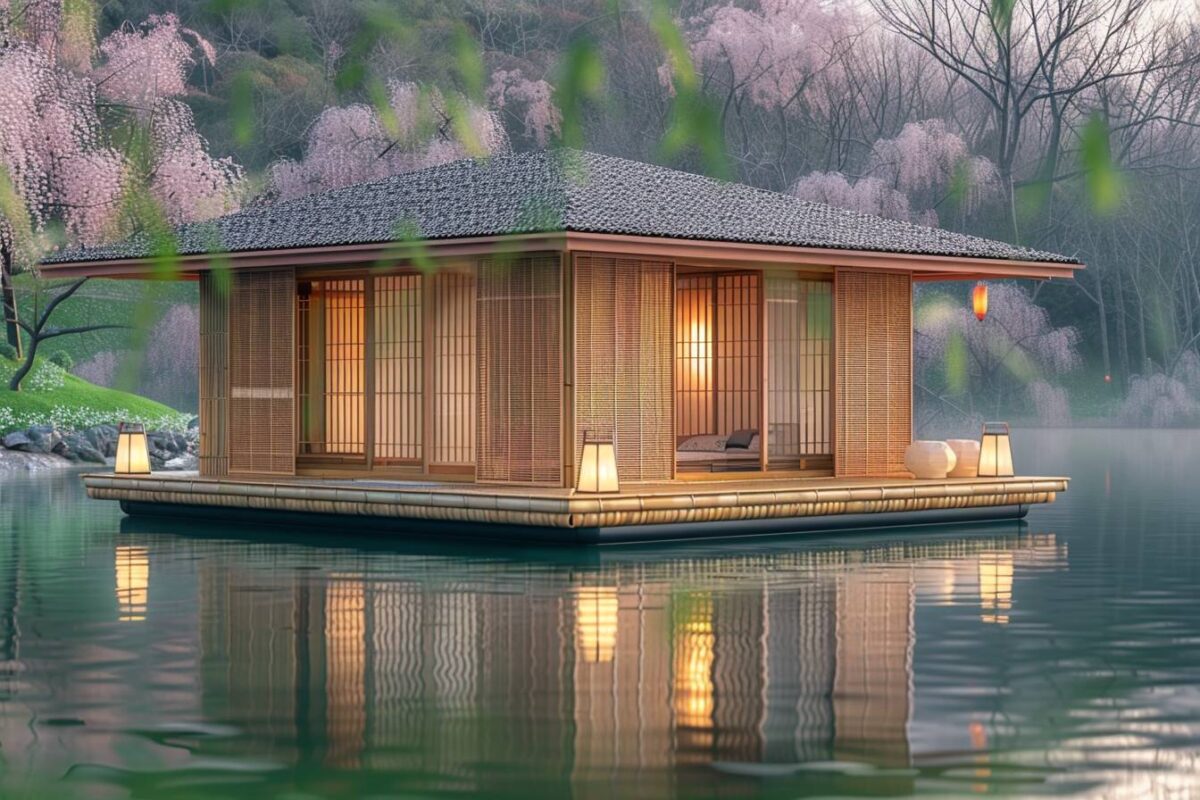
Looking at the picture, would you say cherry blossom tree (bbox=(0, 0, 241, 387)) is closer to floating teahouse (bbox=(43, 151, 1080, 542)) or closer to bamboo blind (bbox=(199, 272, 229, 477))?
bamboo blind (bbox=(199, 272, 229, 477))

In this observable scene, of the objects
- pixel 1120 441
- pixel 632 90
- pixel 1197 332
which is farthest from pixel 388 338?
pixel 1197 332

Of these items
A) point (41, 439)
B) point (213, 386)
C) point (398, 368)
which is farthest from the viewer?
point (41, 439)

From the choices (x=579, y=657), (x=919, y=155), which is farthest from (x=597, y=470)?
(x=919, y=155)

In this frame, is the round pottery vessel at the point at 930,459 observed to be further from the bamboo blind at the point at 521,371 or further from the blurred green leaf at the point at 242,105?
the blurred green leaf at the point at 242,105

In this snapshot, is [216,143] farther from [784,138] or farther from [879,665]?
[879,665]

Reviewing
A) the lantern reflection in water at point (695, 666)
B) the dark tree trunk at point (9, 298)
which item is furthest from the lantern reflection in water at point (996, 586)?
the dark tree trunk at point (9, 298)

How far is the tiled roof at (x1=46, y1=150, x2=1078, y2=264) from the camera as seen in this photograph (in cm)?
1755

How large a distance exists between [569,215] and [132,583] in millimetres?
5830

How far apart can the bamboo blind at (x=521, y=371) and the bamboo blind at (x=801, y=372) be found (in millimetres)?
3649

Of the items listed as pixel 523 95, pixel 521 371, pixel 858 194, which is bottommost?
pixel 521 371

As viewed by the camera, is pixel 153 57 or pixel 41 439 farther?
pixel 153 57

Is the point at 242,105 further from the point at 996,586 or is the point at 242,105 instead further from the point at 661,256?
the point at 661,256

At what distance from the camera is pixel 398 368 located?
19.5 m

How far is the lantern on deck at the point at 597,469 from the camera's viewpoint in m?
16.2
